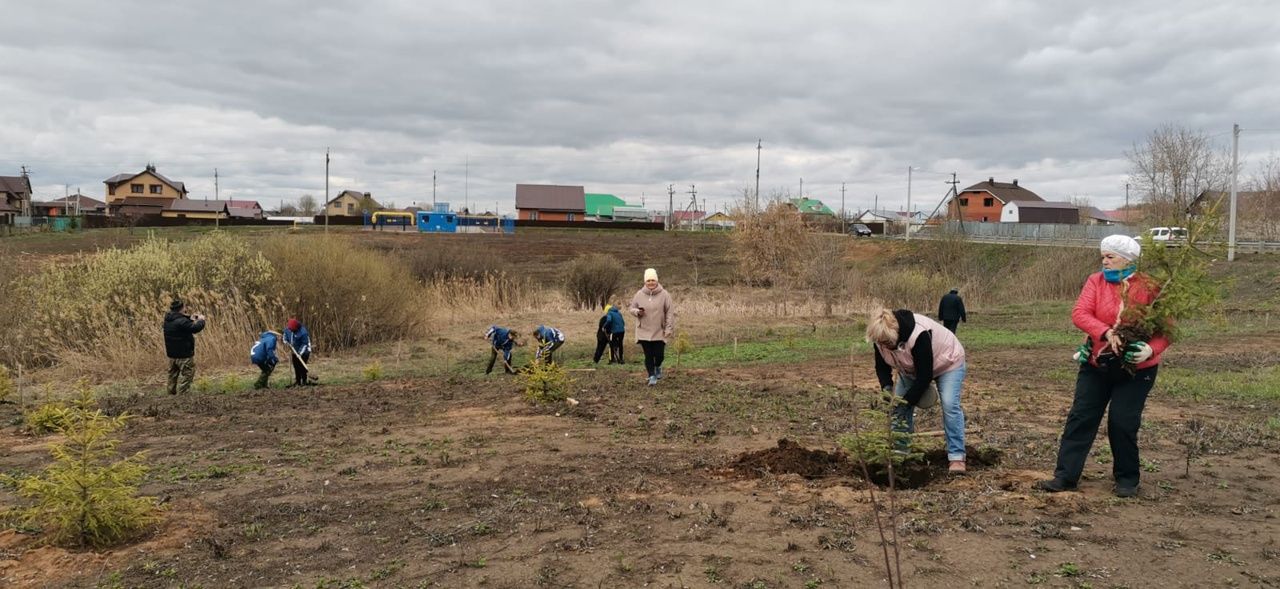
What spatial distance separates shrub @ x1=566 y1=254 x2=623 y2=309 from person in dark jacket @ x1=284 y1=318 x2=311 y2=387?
13.4 meters

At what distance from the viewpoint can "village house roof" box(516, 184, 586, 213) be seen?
9444cm

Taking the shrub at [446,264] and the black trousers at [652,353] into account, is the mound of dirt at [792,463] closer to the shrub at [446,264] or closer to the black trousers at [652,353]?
the black trousers at [652,353]

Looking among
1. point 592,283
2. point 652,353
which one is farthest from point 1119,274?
point 592,283

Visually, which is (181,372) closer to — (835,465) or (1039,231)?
(835,465)

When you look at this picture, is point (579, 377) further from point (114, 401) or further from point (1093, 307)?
point (1093, 307)

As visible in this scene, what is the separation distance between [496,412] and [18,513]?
4337mm

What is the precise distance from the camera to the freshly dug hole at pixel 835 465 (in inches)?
220

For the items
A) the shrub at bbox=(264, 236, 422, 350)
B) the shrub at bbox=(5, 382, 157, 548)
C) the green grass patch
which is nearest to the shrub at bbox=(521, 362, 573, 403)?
the shrub at bbox=(5, 382, 157, 548)

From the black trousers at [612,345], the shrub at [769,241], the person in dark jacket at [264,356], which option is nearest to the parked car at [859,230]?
the shrub at [769,241]

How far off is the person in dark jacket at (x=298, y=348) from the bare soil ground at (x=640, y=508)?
3.09 meters

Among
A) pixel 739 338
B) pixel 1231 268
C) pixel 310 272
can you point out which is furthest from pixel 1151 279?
pixel 1231 268

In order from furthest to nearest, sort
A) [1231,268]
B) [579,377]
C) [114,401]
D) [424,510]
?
1. [1231,268]
2. [579,377]
3. [114,401]
4. [424,510]

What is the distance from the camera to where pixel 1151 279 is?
16.0 feet

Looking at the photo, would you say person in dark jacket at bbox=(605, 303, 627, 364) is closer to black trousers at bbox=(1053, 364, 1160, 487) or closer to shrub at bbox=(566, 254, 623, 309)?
black trousers at bbox=(1053, 364, 1160, 487)
